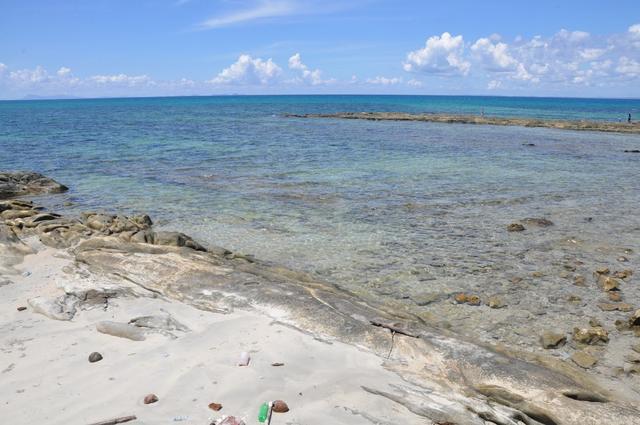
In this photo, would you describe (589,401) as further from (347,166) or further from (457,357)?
(347,166)

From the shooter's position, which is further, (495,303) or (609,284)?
(609,284)

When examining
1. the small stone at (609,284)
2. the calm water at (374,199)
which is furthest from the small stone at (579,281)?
the calm water at (374,199)

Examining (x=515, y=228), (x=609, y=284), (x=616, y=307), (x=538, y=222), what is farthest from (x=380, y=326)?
(x=538, y=222)

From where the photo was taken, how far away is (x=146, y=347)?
5895 mm

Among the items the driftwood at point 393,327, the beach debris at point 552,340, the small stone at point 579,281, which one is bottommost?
the beach debris at point 552,340

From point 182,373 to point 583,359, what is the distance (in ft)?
17.4

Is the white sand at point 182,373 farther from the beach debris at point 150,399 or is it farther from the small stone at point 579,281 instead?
the small stone at point 579,281

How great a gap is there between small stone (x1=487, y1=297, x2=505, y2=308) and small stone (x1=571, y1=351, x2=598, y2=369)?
1.71m

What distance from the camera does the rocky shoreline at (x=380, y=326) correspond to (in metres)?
4.99

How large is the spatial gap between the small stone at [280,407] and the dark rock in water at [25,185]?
16744mm

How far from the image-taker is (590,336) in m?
7.47

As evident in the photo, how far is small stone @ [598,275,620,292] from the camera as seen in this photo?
9359 mm

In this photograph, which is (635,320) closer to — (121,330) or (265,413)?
(265,413)

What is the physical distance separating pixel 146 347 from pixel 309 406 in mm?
2227
